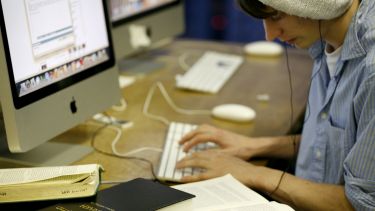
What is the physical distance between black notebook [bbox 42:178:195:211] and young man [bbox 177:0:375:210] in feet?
0.53

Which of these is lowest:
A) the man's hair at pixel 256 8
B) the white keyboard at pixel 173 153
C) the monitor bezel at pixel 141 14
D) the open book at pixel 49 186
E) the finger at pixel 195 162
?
the white keyboard at pixel 173 153

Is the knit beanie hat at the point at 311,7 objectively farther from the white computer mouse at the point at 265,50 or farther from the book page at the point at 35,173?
the white computer mouse at the point at 265,50

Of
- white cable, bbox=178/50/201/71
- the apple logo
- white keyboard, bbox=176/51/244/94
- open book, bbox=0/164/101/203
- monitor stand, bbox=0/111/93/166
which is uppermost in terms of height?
the apple logo

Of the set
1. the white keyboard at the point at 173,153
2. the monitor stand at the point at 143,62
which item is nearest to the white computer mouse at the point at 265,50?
the monitor stand at the point at 143,62

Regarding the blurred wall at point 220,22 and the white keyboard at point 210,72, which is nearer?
the white keyboard at point 210,72

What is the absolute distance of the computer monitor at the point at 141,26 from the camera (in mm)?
1820

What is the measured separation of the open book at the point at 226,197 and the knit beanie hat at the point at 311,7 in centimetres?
37

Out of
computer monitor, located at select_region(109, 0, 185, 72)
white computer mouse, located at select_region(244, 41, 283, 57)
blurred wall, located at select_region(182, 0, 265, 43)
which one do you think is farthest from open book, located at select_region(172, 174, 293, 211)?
blurred wall, located at select_region(182, 0, 265, 43)

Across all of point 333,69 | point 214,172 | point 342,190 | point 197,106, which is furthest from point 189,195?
point 197,106

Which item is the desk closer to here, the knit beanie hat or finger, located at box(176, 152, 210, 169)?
finger, located at box(176, 152, 210, 169)

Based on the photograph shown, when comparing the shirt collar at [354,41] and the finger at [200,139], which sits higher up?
the shirt collar at [354,41]

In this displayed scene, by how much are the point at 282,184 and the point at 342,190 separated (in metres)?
0.13

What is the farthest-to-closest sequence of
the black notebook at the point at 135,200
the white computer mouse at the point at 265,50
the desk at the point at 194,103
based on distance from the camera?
1. the white computer mouse at the point at 265,50
2. the desk at the point at 194,103
3. the black notebook at the point at 135,200

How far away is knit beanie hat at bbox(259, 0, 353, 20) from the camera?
110 cm
